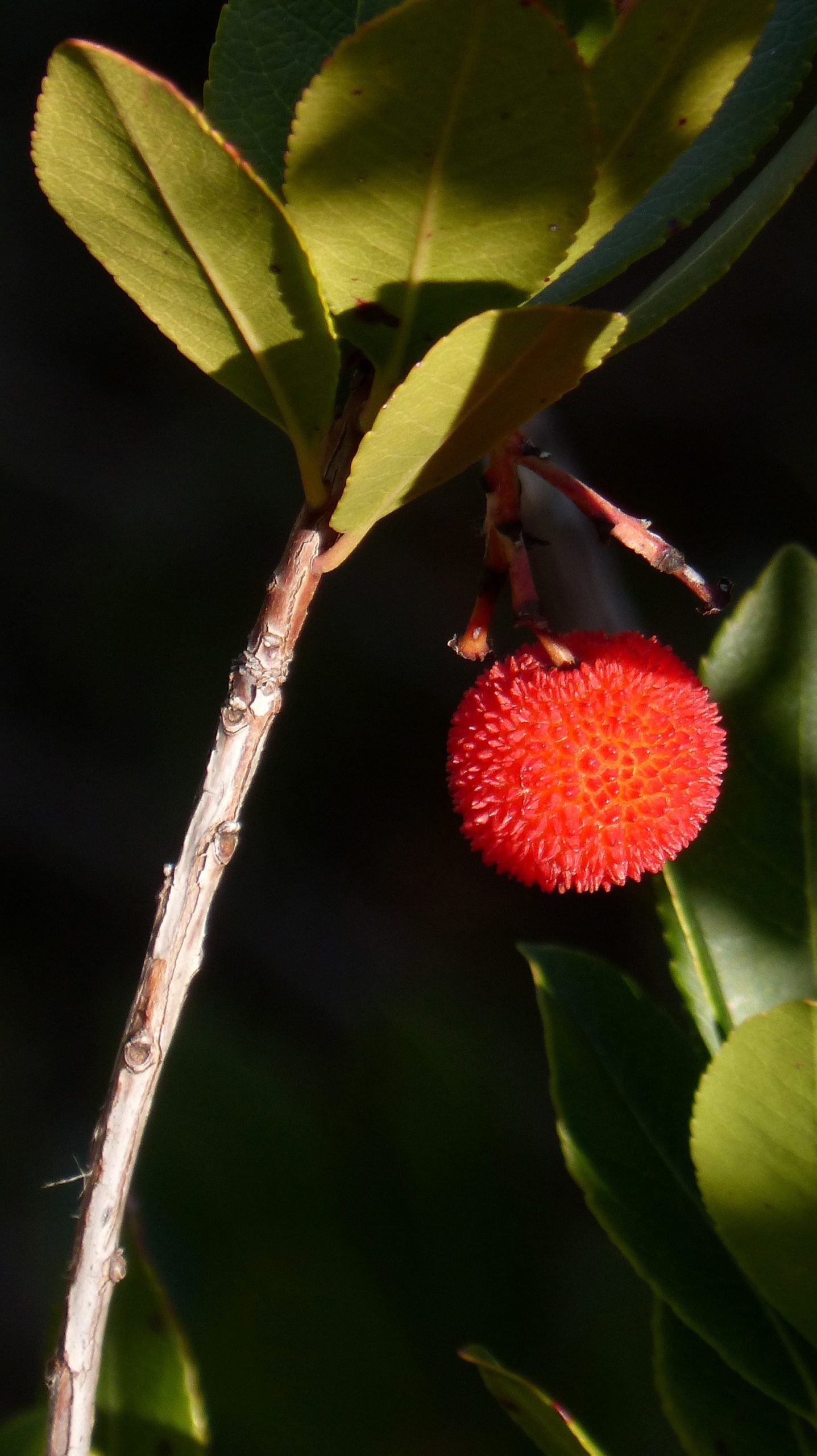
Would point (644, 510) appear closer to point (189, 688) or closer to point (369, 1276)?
point (189, 688)

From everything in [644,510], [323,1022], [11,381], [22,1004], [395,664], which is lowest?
[22,1004]

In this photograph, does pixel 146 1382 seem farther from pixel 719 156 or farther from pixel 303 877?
pixel 303 877

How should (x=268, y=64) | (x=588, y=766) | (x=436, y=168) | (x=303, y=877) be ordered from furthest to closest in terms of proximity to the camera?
(x=303, y=877)
(x=588, y=766)
(x=268, y=64)
(x=436, y=168)

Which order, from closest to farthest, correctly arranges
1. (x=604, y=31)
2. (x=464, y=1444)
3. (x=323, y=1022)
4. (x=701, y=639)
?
(x=604, y=31), (x=464, y=1444), (x=701, y=639), (x=323, y=1022)

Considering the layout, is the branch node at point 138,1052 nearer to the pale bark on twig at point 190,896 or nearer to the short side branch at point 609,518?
the pale bark on twig at point 190,896

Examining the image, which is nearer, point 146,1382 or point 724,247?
point 724,247

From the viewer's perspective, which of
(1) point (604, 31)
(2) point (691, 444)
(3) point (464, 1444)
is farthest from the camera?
(2) point (691, 444)

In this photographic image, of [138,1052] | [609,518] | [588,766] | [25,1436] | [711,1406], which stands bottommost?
[25,1436]

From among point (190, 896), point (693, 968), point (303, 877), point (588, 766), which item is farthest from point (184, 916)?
point (303, 877)

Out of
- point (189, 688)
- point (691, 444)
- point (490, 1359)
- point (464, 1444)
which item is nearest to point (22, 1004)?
point (189, 688)
